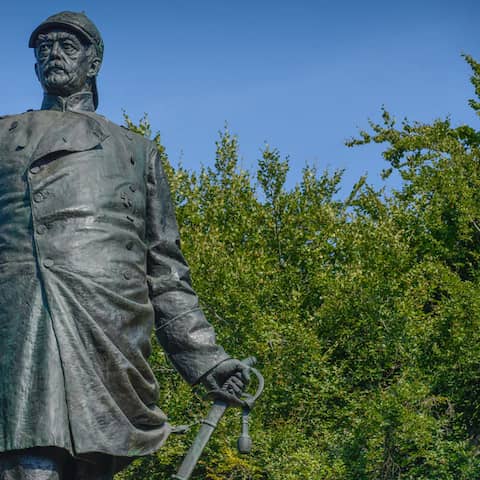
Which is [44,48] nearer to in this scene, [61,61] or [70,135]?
[61,61]

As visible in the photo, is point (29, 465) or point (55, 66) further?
point (55, 66)

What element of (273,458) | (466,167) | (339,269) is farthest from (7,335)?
(466,167)

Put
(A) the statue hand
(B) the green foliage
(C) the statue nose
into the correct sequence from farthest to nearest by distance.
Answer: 1. (B) the green foliage
2. (C) the statue nose
3. (A) the statue hand

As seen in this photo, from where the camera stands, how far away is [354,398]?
798 inches

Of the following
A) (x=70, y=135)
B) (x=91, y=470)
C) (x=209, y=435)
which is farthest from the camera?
(x=70, y=135)

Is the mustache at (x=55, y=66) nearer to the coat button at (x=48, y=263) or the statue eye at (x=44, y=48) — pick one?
the statue eye at (x=44, y=48)

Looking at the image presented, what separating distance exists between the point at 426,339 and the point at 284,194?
6.11 m

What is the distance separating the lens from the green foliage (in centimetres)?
1827

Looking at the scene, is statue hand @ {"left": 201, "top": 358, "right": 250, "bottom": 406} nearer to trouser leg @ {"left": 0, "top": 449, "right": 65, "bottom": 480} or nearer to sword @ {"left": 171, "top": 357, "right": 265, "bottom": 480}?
sword @ {"left": 171, "top": 357, "right": 265, "bottom": 480}

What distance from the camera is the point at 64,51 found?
476cm

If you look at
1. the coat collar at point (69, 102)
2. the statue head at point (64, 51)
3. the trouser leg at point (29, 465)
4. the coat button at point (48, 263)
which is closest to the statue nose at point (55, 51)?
the statue head at point (64, 51)

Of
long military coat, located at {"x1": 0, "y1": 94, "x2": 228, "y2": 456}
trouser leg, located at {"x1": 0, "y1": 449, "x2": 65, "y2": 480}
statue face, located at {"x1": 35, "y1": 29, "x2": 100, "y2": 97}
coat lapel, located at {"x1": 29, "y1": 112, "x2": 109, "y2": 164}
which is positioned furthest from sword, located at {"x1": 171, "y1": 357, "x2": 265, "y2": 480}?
statue face, located at {"x1": 35, "y1": 29, "x2": 100, "y2": 97}

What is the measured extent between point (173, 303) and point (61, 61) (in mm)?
1228

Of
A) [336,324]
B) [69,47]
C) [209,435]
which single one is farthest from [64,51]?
[336,324]
